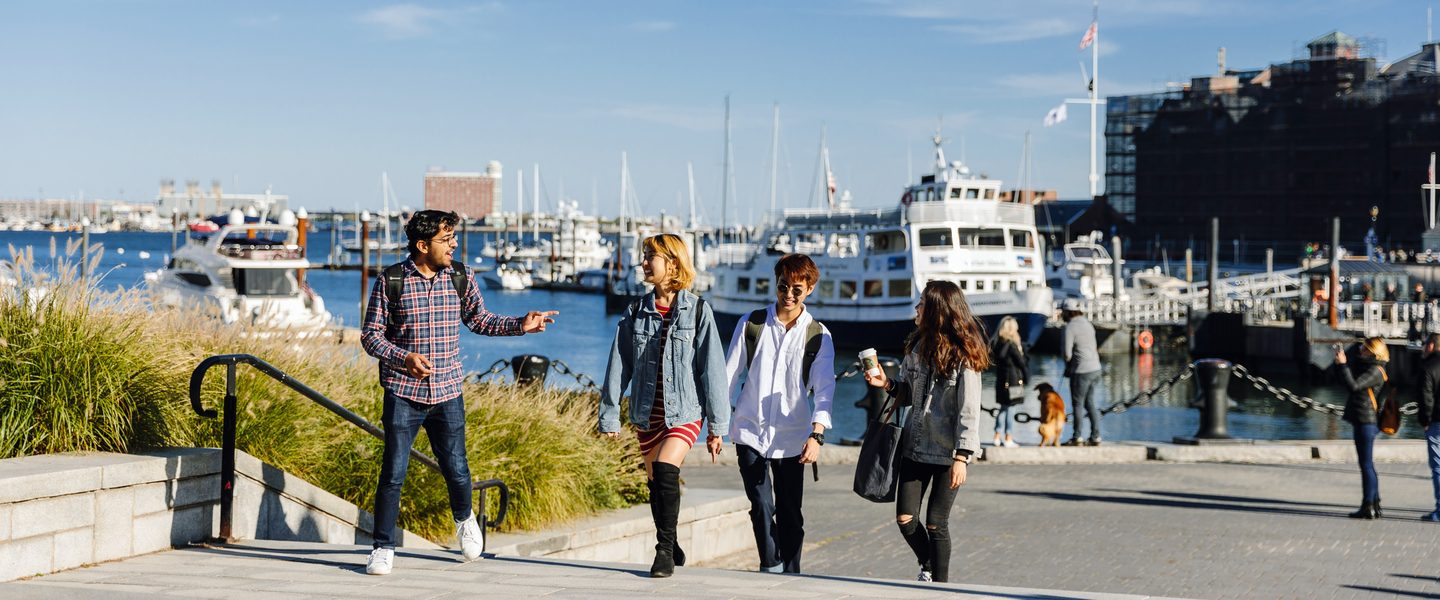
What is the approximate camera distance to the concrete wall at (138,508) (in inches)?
253

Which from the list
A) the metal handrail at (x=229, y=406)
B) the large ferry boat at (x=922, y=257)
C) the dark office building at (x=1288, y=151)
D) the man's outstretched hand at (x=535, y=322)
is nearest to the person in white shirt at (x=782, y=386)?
the man's outstretched hand at (x=535, y=322)

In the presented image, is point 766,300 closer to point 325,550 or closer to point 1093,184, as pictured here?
point 1093,184

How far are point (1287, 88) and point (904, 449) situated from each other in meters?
107

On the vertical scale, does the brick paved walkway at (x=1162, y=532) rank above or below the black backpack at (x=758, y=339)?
below

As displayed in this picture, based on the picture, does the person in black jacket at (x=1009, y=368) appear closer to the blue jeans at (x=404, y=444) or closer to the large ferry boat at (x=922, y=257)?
the blue jeans at (x=404, y=444)

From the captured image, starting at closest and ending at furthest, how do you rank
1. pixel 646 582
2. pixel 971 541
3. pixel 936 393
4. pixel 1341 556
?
pixel 646 582 < pixel 936 393 < pixel 1341 556 < pixel 971 541

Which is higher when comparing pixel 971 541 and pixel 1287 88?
pixel 1287 88

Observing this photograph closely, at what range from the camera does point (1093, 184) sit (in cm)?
8150

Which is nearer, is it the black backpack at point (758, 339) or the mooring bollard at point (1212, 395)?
the black backpack at point (758, 339)

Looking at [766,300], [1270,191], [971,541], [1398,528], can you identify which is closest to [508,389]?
[971,541]

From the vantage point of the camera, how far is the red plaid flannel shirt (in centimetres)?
667

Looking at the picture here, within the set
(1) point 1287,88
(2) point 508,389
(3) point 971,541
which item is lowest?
(3) point 971,541

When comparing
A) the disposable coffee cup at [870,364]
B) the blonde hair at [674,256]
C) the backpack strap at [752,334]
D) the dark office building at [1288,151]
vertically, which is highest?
the dark office building at [1288,151]

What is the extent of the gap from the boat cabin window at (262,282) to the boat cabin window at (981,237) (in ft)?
→ 85.9
